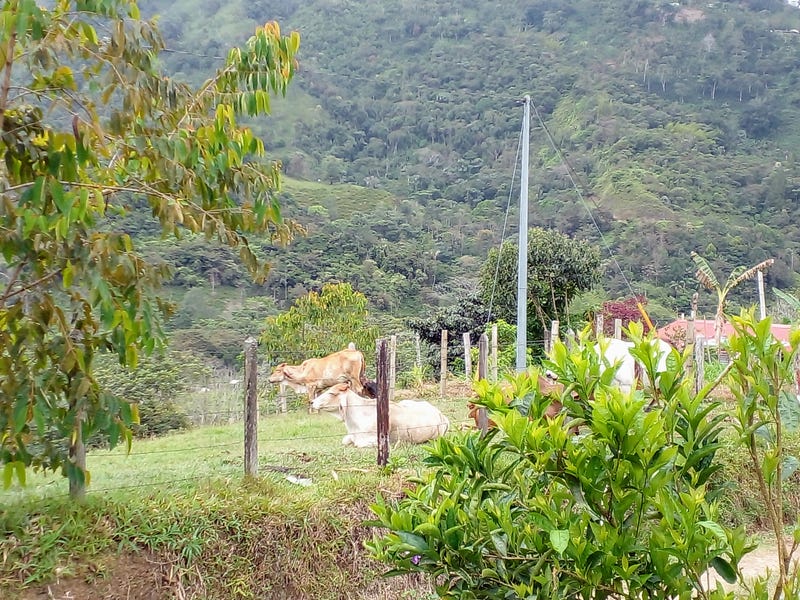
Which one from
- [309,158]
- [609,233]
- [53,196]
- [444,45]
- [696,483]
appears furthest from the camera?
[444,45]

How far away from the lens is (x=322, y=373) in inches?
512

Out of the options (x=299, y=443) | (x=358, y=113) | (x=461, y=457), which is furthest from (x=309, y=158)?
(x=461, y=457)

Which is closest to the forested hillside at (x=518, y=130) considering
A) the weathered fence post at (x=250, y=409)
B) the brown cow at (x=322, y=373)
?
the brown cow at (x=322, y=373)

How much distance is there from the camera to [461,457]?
6.49ft

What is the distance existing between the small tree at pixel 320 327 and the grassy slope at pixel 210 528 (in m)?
8.48

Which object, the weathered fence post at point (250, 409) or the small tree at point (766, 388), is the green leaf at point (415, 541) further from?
the weathered fence post at point (250, 409)

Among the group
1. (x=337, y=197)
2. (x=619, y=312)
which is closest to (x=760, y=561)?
(x=619, y=312)

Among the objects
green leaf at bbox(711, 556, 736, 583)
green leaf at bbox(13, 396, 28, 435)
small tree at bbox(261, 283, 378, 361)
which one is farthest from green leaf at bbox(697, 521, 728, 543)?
small tree at bbox(261, 283, 378, 361)

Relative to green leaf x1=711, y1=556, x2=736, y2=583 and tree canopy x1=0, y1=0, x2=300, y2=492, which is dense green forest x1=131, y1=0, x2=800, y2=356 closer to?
tree canopy x1=0, y1=0, x2=300, y2=492

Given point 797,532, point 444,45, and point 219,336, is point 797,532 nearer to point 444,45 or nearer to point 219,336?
point 219,336

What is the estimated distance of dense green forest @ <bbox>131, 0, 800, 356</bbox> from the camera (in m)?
31.7

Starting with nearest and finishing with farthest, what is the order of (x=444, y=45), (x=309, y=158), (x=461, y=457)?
(x=461, y=457), (x=309, y=158), (x=444, y=45)

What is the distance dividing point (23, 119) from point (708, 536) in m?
3.44

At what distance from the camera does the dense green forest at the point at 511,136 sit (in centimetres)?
3169
